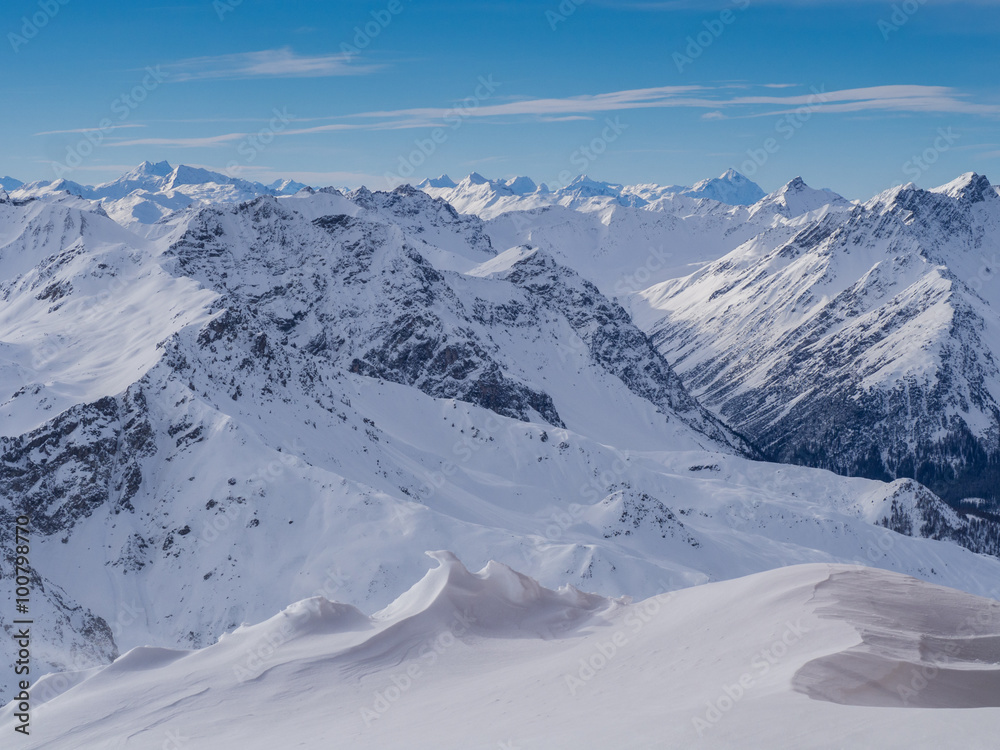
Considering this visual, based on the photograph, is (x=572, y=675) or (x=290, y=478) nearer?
(x=572, y=675)

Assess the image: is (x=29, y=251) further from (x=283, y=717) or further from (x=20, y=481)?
(x=283, y=717)

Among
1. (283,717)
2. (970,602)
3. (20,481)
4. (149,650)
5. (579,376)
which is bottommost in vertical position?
(970,602)

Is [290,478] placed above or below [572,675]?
above

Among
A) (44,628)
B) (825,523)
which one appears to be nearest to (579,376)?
Result: (825,523)

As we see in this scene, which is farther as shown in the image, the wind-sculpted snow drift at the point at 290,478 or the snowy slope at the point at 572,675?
the wind-sculpted snow drift at the point at 290,478
